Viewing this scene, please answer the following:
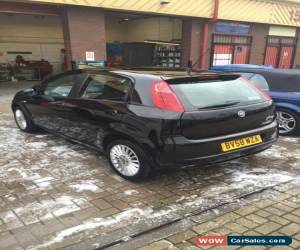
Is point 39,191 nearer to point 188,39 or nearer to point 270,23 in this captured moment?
point 188,39

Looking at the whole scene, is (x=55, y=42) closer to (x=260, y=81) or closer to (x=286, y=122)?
(x=260, y=81)

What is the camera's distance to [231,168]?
14.6 ft

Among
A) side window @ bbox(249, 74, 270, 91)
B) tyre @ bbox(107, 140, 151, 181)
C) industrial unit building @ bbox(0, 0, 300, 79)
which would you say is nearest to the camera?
tyre @ bbox(107, 140, 151, 181)

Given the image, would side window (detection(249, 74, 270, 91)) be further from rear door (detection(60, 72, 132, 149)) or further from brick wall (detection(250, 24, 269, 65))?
brick wall (detection(250, 24, 269, 65))

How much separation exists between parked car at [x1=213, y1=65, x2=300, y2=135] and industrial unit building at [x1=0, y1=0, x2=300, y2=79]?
572cm

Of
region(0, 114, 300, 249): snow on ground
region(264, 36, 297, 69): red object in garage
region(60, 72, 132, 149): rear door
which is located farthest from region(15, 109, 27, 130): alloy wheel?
region(264, 36, 297, 69): red object in garage

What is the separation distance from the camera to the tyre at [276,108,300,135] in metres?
6.22

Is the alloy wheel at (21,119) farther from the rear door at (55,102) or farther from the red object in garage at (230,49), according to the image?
the red object in garage at (230,49)

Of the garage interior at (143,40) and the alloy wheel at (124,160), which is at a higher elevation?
the garage interior at (143,40)

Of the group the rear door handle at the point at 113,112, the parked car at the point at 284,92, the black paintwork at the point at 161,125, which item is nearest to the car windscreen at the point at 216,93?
the black paintwork at the point at 161,125

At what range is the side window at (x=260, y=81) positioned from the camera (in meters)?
6.64

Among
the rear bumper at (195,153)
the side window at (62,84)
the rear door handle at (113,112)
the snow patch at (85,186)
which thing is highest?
the side window at (62,84)

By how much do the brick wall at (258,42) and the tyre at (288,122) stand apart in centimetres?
1059

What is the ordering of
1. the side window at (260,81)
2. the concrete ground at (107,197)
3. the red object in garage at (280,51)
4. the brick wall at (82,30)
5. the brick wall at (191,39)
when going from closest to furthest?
the concrete ground at (107,197)
the side window at (260,81)
the brick wall at (82,30)
the brick wall at (191,39)
the red object in garage at (280,51)
